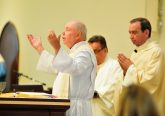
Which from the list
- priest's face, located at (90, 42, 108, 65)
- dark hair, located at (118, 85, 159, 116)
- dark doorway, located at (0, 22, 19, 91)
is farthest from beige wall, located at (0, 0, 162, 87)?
dark hair, located at (118, 85, 159, 116)

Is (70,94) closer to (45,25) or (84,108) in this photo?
(84,108)

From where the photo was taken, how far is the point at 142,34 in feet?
13.0

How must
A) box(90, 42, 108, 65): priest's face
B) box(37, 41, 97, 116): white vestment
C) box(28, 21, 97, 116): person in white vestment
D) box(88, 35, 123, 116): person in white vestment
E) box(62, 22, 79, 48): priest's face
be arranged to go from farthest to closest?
box(90, 42, 108, 65): priest's face, box(88, 35, 123, 116): person in white vestment, box(62, 22, 79, 48): priest's face, box(37, 41, 97, 116): white vestment, box(28, 21, 97, 116): person in white vestment

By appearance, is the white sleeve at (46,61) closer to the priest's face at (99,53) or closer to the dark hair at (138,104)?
the priest's face at (99,53)

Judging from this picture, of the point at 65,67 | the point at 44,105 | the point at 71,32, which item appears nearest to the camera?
the point at 44,105

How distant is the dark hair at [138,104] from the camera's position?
0.56 m

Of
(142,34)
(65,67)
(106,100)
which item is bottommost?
(106,100)

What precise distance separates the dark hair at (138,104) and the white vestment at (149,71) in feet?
10.3

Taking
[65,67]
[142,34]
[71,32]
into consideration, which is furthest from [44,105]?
[142,34]

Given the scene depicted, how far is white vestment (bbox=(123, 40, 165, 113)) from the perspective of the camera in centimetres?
378

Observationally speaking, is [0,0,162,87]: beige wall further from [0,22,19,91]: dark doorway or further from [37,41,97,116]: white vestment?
[37,41,97,116]: white vestment

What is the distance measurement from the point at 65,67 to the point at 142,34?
1515 mm

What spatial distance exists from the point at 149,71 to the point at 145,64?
131mm

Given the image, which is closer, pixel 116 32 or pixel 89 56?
pixel 89 56
